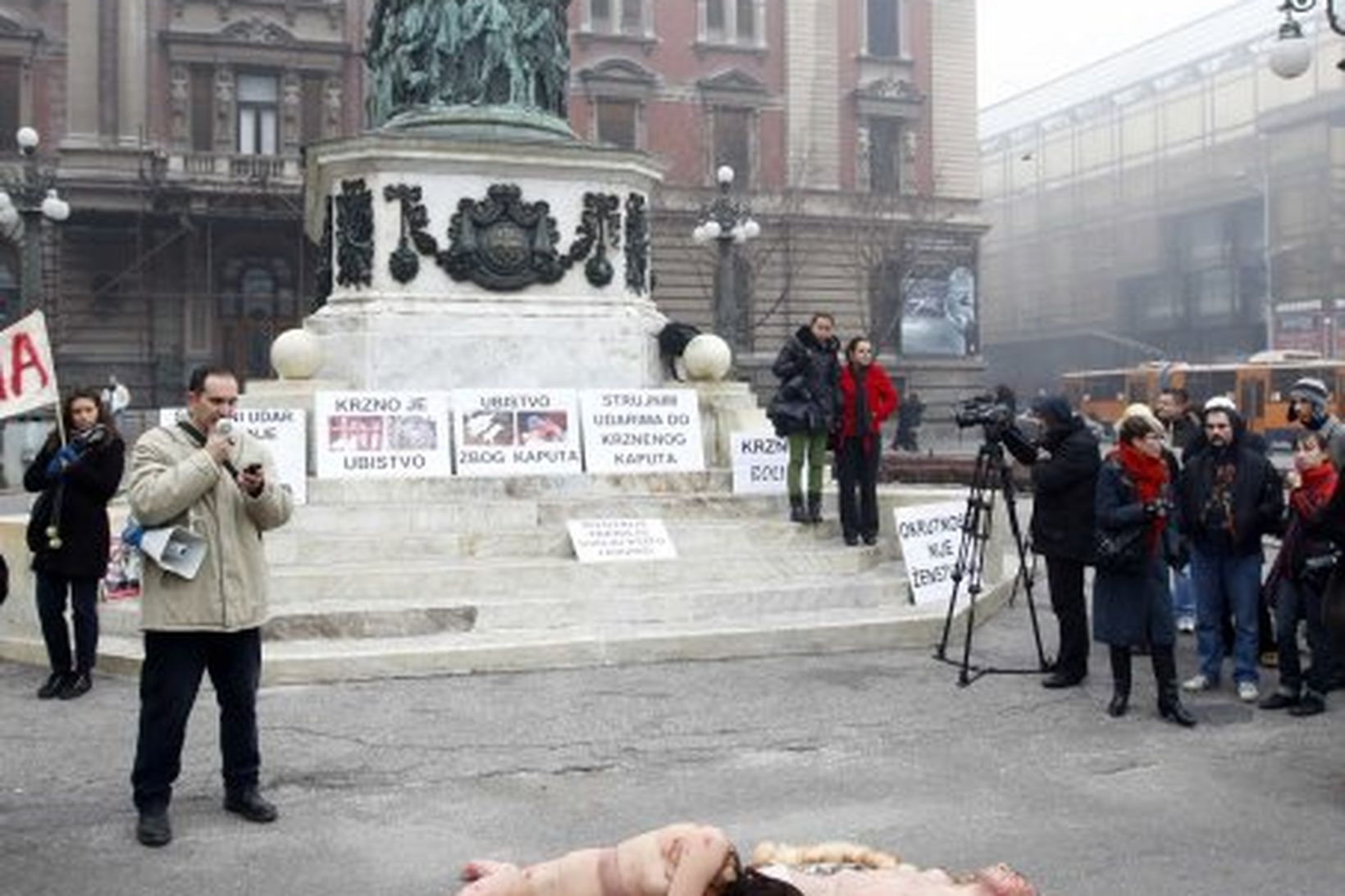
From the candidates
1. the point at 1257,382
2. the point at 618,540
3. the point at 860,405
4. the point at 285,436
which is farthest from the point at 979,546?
the point at 1257,382

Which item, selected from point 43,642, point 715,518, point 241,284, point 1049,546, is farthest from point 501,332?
point 241,284

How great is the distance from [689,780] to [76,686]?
4010 millimetres

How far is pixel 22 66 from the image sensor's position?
4294 cm

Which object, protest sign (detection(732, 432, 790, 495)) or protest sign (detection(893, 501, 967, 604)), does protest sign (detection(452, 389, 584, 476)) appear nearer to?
protest sign (detection(732, 432, 790, 495))

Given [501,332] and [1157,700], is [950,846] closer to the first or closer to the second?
[1157,700]

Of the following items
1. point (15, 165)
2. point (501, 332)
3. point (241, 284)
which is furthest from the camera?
point (241, 284)

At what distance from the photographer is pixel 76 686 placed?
27.1 ft

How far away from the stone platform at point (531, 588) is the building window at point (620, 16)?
39793mm

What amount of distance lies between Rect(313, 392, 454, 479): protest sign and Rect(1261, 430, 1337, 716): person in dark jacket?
21.0 ft

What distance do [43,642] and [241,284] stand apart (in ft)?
120

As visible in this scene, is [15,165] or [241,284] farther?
[241,284]

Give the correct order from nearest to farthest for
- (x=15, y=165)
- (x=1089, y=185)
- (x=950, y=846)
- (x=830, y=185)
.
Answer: (x=950, y=846), (x=15, y=165), (x=830, y=185), (x=1089, y=185)

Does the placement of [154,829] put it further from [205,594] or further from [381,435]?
[381,435]

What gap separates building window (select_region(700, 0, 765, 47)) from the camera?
165ft
